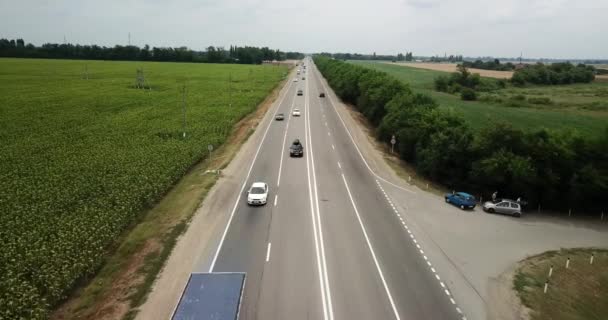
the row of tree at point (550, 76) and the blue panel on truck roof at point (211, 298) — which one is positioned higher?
the row of tree at point (550, 76)

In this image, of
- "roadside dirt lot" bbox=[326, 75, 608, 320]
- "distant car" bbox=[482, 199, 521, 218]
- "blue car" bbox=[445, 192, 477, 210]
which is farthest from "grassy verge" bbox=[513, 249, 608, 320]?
"blue car" bbox=[445, 192, 477, 210]

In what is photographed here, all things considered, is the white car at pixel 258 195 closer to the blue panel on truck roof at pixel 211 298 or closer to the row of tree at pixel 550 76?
the blue panel on truck roof at pixel 211 298

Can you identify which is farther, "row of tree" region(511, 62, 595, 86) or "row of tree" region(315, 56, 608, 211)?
"row of tree" region(511, 62, 595, 86)

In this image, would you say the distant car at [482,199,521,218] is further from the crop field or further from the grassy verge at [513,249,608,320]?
the crop field

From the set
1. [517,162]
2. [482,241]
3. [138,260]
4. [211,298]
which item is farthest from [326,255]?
[517,162]

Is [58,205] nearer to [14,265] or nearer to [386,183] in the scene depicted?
[14,265]

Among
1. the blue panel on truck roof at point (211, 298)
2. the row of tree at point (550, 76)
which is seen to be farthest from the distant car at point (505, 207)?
the row of tree at point (550, 76)
